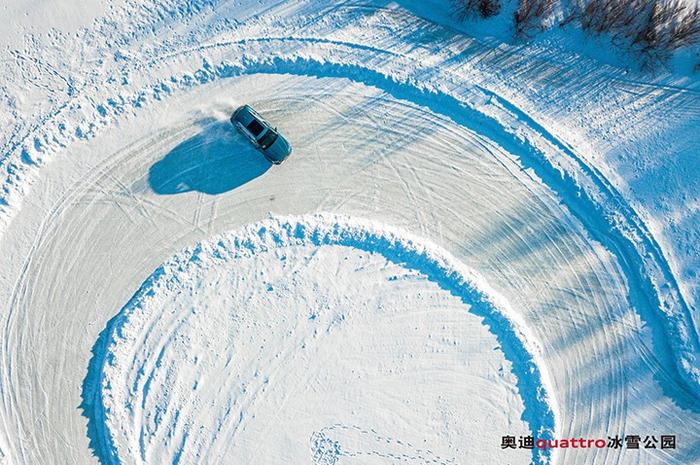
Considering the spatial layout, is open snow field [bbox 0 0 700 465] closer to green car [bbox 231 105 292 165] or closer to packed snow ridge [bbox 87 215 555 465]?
packed snow ridge [bbox 87 215 555 465]

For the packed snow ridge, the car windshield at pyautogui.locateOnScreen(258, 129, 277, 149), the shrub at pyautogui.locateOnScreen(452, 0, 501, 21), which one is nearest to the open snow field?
the packed snow ridge

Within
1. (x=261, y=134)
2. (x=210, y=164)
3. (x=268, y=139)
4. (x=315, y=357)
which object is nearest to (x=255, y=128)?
(x=261, y=134)

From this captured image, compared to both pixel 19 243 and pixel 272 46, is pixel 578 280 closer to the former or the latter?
pixel 272 46

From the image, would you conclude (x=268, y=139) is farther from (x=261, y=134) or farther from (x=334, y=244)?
(x=334, y=244)

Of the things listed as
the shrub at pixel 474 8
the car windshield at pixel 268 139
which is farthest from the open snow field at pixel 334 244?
the car windshield at pixel 268 139

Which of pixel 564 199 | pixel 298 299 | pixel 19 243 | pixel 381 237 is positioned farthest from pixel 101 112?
pixel 564 199

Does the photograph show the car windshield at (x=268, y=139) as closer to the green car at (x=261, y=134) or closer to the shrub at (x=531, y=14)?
the green car at (x=261, y=134)
